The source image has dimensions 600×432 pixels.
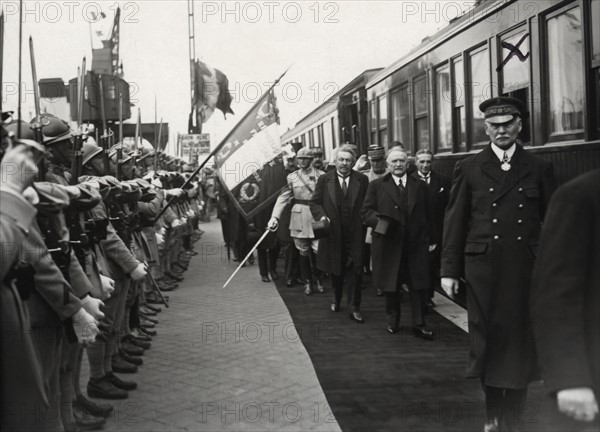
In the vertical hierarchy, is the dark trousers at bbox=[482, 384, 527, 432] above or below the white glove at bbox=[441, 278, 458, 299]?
below

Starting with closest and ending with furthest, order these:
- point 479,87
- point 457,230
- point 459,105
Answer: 1. point 457,230
2. point 479,87
3. point 459,105

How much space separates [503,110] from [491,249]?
0.92 m

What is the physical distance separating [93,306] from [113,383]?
5.91 feet

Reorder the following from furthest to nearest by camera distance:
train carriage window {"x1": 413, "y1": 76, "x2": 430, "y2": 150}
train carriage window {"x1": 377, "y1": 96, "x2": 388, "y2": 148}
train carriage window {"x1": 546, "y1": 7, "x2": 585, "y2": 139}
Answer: train carriage window {"x1": 377, "y1": 96, "x2": 388, "y2": 148} → train carriage window {"x1": 413, "y1": 76, "x2": 430, "y2": 150} → train carriage window {"x1": 546, "y1": 7, "x2": 585, "y2": 139}

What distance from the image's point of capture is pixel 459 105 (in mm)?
9883

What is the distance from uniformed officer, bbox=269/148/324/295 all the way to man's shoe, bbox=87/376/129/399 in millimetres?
5102

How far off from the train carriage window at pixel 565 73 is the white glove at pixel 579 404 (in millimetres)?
4341

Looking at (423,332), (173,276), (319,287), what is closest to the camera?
(423,332)

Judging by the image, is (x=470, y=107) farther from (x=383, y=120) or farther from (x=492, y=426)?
(x=492, y=426)

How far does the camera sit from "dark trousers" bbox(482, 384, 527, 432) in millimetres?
5141

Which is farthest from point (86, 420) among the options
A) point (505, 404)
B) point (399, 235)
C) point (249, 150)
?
point (249, 150)

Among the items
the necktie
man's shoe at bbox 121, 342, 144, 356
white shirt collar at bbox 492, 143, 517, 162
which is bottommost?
man's shoe at bbox 121, 342, 144, 356

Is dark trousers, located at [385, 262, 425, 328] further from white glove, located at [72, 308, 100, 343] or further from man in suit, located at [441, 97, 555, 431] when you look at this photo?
white glove, located at [72, 308, 100, 343]

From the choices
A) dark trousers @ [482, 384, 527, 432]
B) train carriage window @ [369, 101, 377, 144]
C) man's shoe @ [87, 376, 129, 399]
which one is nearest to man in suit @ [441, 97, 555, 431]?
dark trousers @ [482, 384, 527, 432]
